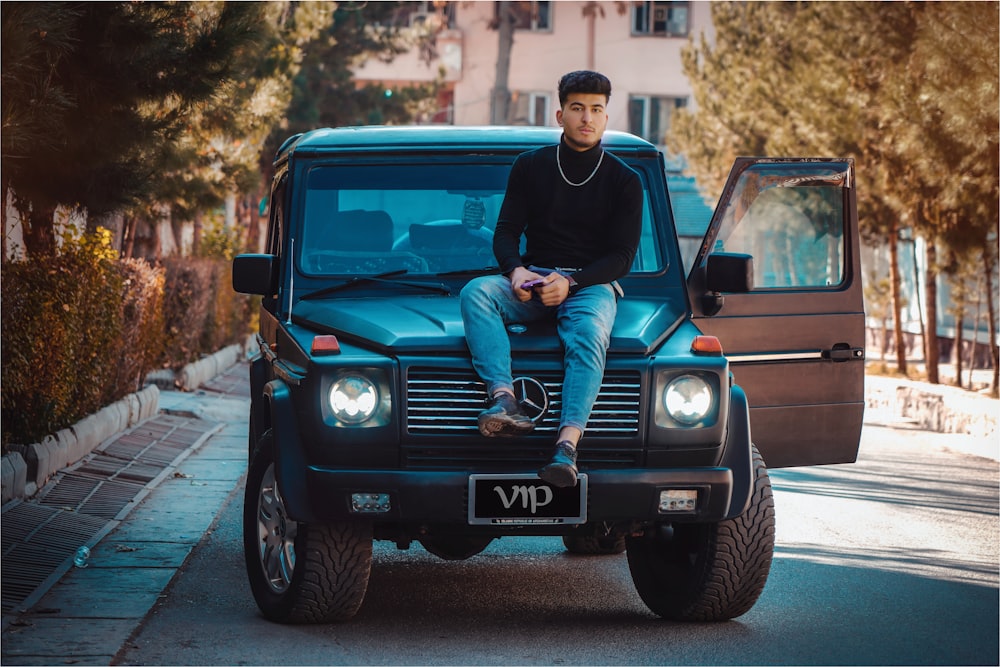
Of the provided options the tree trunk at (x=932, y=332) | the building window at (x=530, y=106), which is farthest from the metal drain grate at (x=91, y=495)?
the building window at (x=530, y=106)

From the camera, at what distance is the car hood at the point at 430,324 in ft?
21.6

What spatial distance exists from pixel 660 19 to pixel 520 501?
48372 mm

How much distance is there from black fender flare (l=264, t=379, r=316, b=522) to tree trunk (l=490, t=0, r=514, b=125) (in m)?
45.5

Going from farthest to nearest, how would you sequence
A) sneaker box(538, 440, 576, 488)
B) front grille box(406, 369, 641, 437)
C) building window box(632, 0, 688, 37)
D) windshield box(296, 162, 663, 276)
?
building window box(632, 0, 688, 37) → windshield box(296, 162, 663, 276) → front grille box(406, 369, 641, 437) → sneaker box(538, 440, 576, 488)

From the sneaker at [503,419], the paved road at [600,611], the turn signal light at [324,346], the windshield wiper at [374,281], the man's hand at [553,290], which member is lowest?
the paved road at [600,611]

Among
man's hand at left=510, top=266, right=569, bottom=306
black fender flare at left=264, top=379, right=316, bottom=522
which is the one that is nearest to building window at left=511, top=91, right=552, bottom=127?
man's hand at left=510, top=266, right=569, bottom=306

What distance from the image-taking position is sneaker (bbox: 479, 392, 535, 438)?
6.33 metres

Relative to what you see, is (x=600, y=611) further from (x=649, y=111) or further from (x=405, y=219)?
(x=649, y=111)

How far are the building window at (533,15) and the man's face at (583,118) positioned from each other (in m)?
45.7

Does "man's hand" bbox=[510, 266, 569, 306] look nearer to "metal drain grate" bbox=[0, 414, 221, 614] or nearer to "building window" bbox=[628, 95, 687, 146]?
"metal drain grate" bbox=[0, 414, 221, 614]

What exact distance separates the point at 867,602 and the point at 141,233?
18.2 m

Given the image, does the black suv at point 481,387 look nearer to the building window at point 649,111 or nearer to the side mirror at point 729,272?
the side mirror at point 729,272

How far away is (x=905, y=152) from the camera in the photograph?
67.0 feet

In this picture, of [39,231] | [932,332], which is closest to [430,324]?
[39,231]
